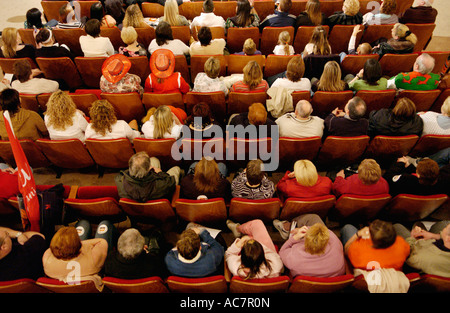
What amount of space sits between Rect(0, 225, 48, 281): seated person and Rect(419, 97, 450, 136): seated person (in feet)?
11.2

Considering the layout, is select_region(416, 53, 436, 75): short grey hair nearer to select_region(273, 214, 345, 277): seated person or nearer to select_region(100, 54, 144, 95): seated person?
select_region(273, 214, 345, 277): seated person

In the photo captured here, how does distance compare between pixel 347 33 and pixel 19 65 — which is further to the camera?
pixel 347 33

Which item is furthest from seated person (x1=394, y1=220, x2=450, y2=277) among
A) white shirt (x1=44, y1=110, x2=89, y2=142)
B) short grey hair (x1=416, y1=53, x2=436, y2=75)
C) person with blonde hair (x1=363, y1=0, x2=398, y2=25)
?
person with blonde hair (x1=363, y1=0, x2=398, y2=25)

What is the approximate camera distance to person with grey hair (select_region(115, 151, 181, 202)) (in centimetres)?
231

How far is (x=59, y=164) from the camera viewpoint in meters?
3.04

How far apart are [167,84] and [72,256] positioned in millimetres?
2101

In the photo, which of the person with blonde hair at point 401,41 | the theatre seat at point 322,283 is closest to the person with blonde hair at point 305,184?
the theatre seat at point 322,283

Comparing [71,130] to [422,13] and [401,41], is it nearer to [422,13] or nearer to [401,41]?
[401,41]
